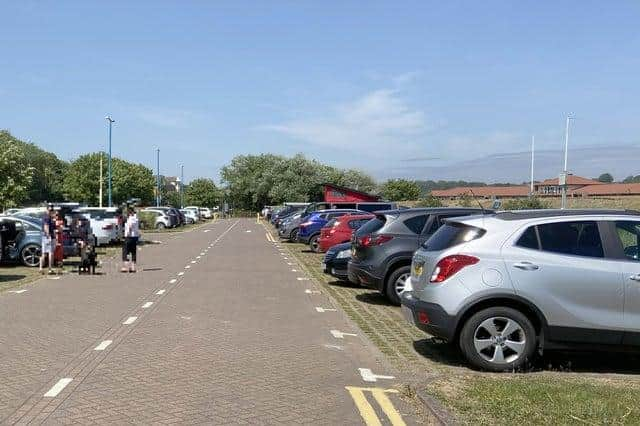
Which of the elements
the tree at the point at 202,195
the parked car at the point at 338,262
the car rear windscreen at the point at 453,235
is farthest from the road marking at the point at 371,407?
the tree at the point at 202,195

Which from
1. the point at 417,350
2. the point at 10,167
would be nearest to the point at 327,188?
the point at 10,167

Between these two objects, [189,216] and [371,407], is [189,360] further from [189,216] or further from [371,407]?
[189,216]

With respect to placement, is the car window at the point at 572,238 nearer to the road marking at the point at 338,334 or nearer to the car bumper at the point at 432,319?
the car bumper at the point at 432,319

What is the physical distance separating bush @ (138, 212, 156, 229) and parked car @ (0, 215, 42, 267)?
27833 millimetres

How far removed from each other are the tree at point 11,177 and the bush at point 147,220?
10.7m

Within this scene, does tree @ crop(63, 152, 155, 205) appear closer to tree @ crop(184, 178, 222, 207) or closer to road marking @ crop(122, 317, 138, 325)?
tree @ crop(184, 178, 222, 207)

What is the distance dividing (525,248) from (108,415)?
4.53 meters

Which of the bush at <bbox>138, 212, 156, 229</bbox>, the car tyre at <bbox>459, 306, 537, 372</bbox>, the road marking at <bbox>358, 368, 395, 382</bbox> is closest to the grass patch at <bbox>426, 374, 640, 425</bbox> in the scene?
the car tyre at <bbox>459, 306, 537, 372</bbox>

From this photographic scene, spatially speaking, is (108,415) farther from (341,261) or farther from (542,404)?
(341,261)

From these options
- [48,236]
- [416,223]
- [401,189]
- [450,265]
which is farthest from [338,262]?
[401,189]

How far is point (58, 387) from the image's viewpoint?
637 centimetres

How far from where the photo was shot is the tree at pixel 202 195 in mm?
142100

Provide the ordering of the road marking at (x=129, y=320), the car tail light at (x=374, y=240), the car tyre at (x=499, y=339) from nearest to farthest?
the car tyre at (x=499, y=339), the road marking at (x=129, y=320), the car tail light at (x=374, y=240)

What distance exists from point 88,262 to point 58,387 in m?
11.9
